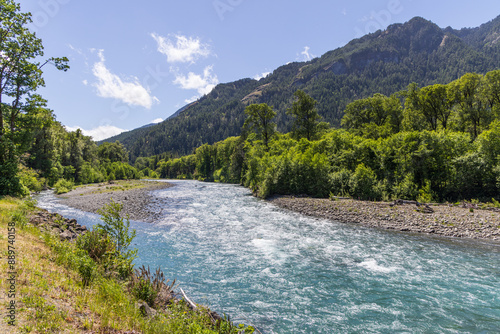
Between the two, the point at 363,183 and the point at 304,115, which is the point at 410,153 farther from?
the point at 304,115

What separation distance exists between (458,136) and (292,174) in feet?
72.3

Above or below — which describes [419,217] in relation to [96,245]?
below

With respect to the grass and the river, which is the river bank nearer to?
the river

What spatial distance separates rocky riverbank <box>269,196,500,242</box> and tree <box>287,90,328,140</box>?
30.7 meters

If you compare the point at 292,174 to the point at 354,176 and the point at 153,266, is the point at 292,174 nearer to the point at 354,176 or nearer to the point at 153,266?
the point at 354,176

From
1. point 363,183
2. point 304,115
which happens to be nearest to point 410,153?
point 363,183

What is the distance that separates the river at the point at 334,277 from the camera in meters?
8.34

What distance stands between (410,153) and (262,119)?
36.4 meters

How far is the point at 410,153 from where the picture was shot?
2786 centimetres

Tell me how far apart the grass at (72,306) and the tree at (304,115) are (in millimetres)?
50856

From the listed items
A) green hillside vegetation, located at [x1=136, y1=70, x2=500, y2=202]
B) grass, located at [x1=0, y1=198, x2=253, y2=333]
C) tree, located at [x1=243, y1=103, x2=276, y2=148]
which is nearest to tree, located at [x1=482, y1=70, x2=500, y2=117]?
green hillside vegetation, located at [x1=136, y1=70, x2=500, y2=202]

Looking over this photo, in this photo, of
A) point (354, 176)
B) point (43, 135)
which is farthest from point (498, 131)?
point (43, 135)

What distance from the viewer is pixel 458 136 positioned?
2695cm

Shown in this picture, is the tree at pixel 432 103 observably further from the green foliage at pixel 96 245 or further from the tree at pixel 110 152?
the tree at pixel 110 152
